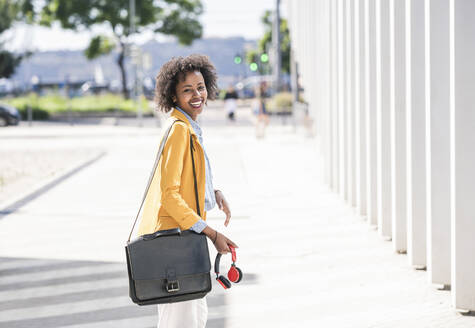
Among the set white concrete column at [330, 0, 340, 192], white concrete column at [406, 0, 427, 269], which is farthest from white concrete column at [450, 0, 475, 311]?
white concrete column at [330, 0, 340, 192]

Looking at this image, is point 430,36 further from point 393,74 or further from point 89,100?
point 89,100

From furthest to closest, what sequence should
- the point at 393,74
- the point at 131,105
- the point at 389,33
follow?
the point at 131,105 → the point at 389,33 → the point at 393,74

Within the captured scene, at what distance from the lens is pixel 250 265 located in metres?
7.50

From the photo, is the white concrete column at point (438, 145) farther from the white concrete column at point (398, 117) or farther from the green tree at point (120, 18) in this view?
the green tree at point (120, 18)

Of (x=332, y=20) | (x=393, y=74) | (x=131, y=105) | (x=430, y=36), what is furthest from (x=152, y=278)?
(x=131, y=105)

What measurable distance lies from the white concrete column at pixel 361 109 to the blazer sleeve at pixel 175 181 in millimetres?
6458

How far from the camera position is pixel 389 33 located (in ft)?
28.9

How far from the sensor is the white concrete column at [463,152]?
5656 millimetres

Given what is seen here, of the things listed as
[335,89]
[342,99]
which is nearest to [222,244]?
[342,99]

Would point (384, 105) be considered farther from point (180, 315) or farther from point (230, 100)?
point (230, 100)

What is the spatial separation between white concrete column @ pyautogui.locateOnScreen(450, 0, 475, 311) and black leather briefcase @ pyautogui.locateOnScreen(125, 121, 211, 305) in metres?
2.52

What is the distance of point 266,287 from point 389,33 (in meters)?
3.44

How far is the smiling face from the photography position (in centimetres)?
400

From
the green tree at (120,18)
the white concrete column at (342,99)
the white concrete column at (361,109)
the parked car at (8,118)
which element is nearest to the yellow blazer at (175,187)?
the white concrete column at (361,109)
